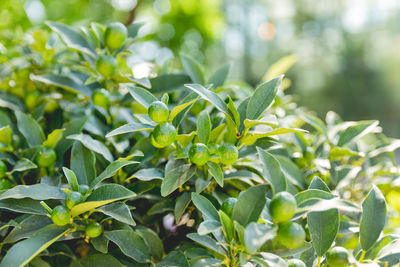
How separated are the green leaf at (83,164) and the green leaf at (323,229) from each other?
0.35m

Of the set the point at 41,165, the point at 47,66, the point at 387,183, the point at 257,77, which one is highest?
the point at 47,66

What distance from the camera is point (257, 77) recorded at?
9.72 meters

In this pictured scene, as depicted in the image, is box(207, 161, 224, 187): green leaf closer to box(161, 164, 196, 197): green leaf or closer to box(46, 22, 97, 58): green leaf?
box(161, 164, 196, 197): green leaf

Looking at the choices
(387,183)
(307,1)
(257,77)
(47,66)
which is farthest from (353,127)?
(307,1)

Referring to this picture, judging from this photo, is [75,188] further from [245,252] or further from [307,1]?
[307,1]

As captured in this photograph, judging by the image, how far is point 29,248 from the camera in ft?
1.46

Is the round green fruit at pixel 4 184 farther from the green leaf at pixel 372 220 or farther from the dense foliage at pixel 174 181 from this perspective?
the green leaf at pixel 372 220

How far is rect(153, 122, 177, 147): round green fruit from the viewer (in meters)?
0.48

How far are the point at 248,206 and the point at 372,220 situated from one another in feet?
0.64

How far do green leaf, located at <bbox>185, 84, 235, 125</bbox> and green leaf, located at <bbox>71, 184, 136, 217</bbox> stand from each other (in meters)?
0.16

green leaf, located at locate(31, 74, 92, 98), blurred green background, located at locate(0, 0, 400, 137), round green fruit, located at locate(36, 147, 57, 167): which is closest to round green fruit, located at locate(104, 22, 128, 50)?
green leaf, located at locate(31, 74, 92, 98)

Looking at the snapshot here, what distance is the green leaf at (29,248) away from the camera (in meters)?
0.43

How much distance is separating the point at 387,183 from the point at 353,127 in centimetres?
15

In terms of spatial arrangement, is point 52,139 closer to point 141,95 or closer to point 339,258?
point 141,95
